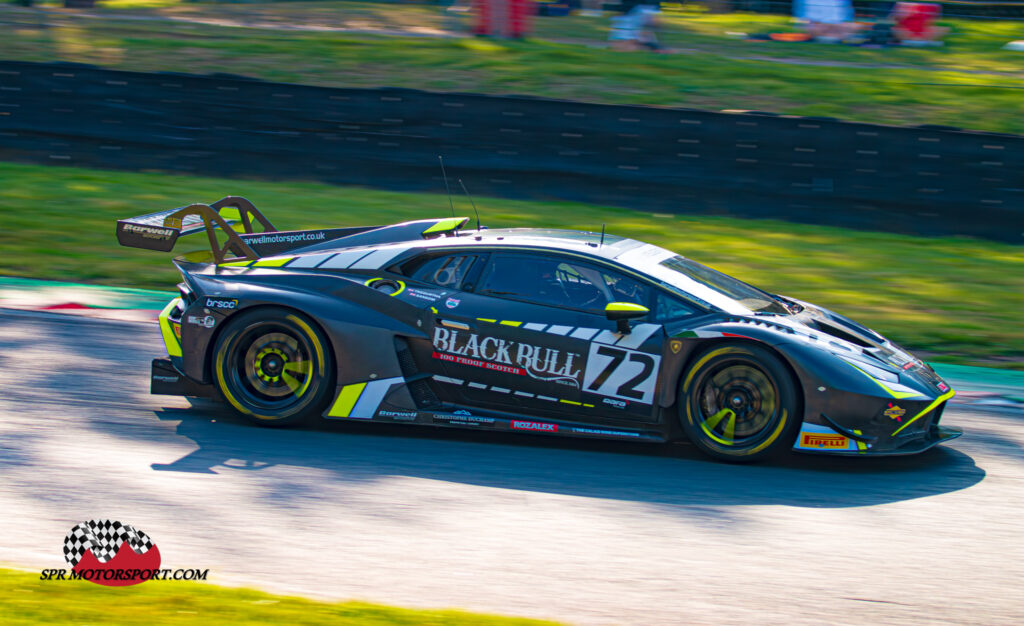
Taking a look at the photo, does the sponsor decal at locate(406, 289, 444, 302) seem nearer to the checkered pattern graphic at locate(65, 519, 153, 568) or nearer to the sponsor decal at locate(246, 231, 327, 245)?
the sponsor decal at locate(246, 231, 327, 245)

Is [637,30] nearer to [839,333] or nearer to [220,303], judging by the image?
[839,333]

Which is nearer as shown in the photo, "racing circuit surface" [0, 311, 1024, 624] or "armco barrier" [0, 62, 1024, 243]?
"racing circuit surface" [0, 311, 1024, 624]

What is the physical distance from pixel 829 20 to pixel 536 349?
17.6 metres

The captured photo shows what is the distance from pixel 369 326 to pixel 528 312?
921 millimetres

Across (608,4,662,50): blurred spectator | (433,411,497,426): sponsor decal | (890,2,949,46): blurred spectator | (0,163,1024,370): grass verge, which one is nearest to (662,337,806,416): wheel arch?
(433,411,497,426): sponsor decal

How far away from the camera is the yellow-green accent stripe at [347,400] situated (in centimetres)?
609

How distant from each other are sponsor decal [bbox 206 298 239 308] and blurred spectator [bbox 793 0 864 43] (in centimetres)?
1734

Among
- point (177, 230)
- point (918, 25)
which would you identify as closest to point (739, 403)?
point (177, 230)

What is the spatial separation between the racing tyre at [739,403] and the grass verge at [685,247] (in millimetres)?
3468

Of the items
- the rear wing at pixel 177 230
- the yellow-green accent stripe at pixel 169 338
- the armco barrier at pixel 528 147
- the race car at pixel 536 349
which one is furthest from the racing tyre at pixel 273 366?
the armco barrier at pixel 528 147

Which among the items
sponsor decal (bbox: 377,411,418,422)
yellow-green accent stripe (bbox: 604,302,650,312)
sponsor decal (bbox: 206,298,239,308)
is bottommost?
sponsor decal (bbox: 377,411,418,422)

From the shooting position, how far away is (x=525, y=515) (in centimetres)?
510

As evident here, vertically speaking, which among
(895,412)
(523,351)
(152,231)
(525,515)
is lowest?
(525,515)

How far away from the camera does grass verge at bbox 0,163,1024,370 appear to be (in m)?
9.74
